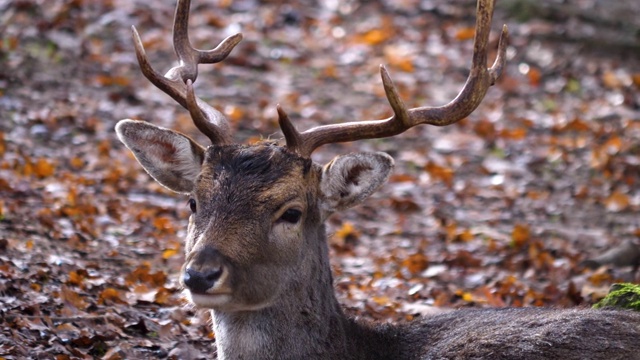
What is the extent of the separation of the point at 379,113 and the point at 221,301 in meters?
8.86

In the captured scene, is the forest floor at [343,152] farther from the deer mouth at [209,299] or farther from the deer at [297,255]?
the deer mouth at [209,299]

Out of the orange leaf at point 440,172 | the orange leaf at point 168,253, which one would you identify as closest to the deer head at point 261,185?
the orange leaf at point 168,253

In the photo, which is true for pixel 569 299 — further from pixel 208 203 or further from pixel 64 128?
pixel 64 128

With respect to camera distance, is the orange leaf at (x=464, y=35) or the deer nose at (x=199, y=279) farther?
the orange leaf at (x=464, y=35)

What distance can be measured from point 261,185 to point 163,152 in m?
0.91

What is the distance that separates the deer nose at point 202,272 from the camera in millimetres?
5516

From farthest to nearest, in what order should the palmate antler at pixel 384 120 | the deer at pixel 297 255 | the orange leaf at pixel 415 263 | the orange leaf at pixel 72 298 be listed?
the orange leaf at pixel 415 263
the orange leaf at pixel 72 298
the palmate antler at pixel 384 120
the deer at pixel 297 255

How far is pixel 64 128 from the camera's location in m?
12.2

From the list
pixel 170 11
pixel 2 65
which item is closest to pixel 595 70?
pixel 170 11

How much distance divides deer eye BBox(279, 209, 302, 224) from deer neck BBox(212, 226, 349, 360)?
187 mm

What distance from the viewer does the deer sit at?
576 centimetres

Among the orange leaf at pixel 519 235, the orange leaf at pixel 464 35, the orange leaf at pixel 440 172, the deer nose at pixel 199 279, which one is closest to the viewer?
the deer nose at pixel 199 279

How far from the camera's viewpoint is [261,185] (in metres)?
6.03

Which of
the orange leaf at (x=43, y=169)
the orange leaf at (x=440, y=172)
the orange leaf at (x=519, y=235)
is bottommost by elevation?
the orange leaf at (x=519, y=235)
